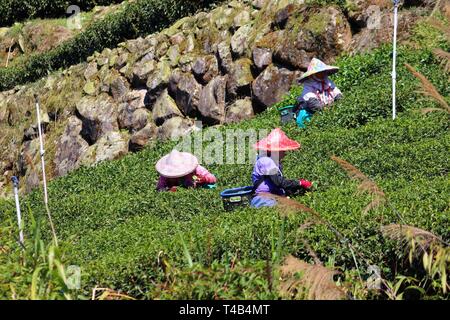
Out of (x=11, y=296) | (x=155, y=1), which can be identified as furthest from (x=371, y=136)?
(x=155, y=1)

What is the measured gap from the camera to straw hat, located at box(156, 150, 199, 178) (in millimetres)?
11250

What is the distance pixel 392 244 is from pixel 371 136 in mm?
5560

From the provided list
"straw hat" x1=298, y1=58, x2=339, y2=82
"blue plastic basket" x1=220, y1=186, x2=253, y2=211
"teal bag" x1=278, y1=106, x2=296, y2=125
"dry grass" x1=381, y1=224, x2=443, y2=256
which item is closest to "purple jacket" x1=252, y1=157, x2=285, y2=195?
"blue plastic basket" x1=220, y1=186, x2=253, y2=211

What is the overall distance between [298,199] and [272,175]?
2.39 ft

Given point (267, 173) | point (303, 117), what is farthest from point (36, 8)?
point (267, 173)

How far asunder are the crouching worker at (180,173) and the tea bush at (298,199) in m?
0.28

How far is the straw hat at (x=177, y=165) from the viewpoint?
1125 centimetres

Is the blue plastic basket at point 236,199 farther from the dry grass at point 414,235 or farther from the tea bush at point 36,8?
the tea bush at point 36,8

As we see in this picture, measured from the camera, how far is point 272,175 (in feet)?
30.5

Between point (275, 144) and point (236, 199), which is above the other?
point (275, 144)

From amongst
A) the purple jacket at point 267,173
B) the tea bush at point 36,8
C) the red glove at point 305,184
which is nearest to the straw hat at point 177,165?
the purple jacket at point 267,173

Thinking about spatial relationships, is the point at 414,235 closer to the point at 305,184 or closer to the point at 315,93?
the point at 305,184
